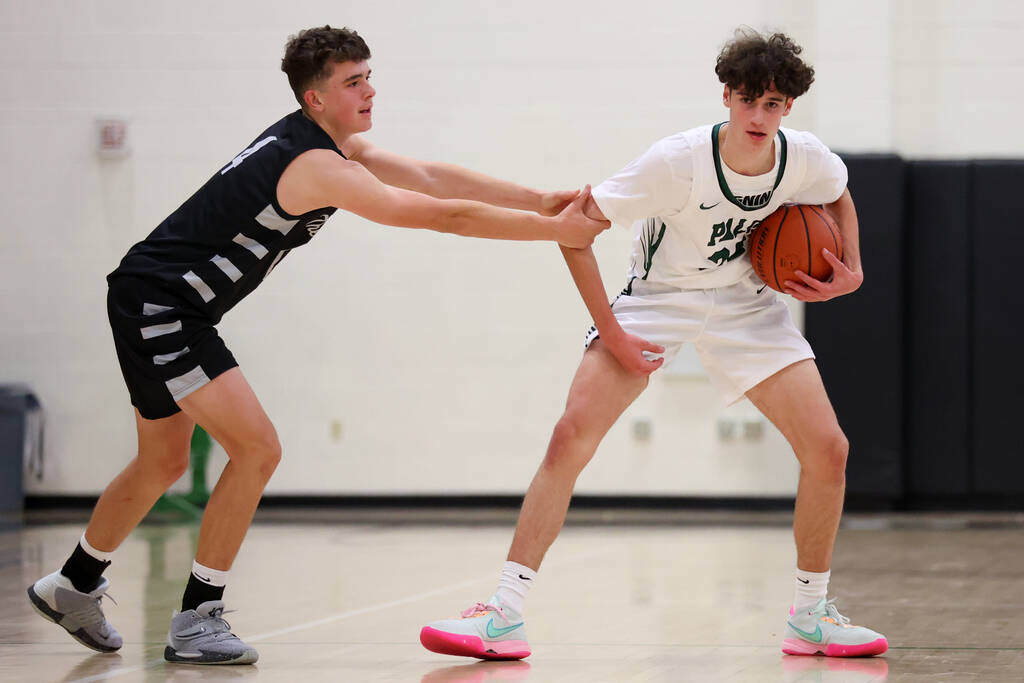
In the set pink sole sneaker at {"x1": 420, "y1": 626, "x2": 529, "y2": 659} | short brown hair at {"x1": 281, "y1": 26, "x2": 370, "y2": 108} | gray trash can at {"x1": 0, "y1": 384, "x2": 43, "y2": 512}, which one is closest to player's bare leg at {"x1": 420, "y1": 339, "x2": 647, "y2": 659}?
pink sole sneaker at {"x1": 420, "y1": 626, "x2": 529, "y2": 659}

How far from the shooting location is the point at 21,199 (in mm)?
8375

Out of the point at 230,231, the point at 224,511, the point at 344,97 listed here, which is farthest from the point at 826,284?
the point at 224,511

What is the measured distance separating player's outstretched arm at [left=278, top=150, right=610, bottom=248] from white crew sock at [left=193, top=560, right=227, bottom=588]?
3.19 feet

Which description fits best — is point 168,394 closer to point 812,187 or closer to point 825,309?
point 812,187

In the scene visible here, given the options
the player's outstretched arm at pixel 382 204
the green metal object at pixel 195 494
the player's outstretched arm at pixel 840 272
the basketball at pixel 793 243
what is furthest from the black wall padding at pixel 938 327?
the player's outstretched arm at pixel 382 204

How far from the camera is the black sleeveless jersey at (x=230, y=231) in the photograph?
10.6ft

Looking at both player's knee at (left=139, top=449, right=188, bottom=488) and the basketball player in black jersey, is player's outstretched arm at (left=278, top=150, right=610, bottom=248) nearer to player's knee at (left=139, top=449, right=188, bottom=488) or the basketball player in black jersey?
the basketball player in black jersey

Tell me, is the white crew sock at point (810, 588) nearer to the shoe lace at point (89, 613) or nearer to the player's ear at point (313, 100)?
the player's ear at point (313, 100)

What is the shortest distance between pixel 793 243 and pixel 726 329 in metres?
0.30

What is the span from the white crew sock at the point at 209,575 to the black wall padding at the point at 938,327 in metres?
5.64

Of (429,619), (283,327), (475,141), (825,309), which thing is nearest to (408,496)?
(283,327)

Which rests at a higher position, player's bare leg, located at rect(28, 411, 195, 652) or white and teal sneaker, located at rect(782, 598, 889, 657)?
player's bare leg, located at rect(28, 411, 195, 652)

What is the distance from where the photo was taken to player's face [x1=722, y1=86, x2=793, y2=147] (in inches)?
125

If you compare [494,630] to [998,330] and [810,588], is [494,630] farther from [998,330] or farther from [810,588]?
[998,330]
